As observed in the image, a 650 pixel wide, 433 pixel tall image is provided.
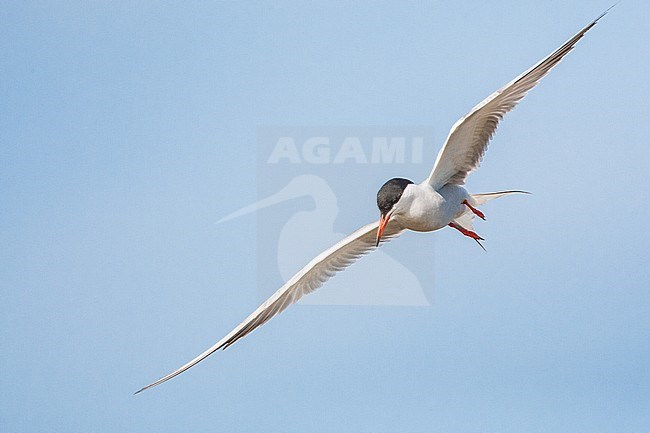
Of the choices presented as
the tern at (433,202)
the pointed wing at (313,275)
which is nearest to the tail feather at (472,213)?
the tern at (433,202)

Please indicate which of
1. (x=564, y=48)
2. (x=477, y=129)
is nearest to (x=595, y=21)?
(x=564, y=48)

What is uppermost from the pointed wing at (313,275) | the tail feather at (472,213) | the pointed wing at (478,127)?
the pointed wing at (478,127)

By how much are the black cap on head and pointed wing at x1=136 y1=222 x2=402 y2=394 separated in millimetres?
728

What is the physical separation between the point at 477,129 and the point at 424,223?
1002 mm

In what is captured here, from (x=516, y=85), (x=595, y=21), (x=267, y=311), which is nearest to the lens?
(x=595, y=21)

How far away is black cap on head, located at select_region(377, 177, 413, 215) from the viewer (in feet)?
32.0

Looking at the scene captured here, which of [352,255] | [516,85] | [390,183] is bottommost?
[352,255]

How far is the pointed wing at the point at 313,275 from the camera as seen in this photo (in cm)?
1034

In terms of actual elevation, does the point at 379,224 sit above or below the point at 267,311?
above

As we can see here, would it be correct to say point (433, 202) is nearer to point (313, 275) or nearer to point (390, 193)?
point (390, 193)

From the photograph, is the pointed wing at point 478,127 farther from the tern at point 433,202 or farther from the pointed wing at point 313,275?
the pointed wing at point 313,275

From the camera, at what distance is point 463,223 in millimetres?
10648

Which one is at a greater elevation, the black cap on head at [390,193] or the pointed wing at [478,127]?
the pointed wing at [478,127]

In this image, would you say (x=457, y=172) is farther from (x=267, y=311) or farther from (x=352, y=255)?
(x=267, y=311)
